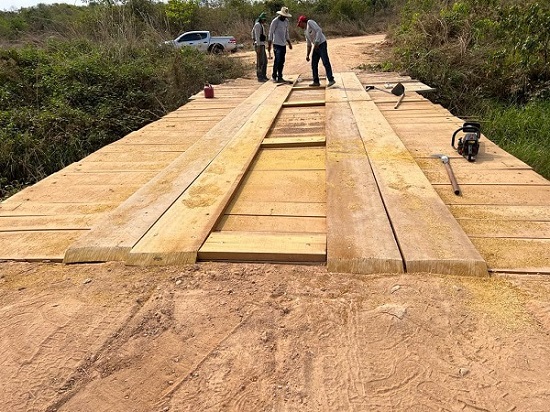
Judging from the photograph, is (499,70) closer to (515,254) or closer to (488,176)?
(488,176)

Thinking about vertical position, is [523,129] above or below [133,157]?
below

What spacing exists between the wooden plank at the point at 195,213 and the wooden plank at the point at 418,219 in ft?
3.45

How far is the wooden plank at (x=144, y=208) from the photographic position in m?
2.10

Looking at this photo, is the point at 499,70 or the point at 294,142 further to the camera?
the point at 499,70

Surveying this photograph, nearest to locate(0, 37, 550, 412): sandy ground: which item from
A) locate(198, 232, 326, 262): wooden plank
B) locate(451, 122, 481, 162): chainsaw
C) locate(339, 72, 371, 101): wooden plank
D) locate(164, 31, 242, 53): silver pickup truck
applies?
locate(198, 232, 326, 262): wooden plank

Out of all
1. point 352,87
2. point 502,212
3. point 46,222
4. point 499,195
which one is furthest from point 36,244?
point 352,87

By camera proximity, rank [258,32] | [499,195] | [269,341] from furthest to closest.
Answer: [258,32] < [499,195] < [269,341]

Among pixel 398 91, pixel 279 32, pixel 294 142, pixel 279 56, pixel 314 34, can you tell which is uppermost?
pixel 279 32

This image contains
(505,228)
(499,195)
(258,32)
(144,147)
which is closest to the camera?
(505,228)

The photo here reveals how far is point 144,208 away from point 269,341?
1398 mm

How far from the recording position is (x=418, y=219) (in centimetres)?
224

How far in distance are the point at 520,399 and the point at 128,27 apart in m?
10.6

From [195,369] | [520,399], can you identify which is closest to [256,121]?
[195,369]

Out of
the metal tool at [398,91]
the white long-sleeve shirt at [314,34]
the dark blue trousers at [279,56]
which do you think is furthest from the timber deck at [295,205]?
the dark blue trousers at [279,56]
